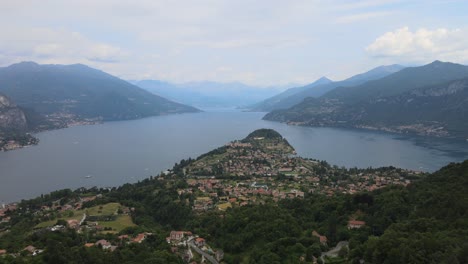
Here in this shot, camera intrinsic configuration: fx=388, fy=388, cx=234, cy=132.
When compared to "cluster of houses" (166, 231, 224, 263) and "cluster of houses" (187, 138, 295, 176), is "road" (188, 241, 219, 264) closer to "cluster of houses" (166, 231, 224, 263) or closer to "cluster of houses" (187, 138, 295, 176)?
"cluster of houses" (166, 231, 224, 263)

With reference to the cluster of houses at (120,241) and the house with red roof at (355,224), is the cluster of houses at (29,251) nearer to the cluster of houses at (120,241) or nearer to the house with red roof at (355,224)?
the cluster of houses at (120,241)

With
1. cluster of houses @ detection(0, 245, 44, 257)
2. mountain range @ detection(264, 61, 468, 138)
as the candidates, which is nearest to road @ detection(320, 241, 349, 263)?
cluster of houses @ detection(0, 245, 44, 257)

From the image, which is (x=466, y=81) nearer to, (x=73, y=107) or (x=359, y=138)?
(x=359, y=138)

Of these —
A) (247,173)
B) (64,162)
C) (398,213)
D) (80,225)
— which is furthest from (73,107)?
(398,213)

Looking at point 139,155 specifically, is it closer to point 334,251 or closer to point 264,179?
point 264,179

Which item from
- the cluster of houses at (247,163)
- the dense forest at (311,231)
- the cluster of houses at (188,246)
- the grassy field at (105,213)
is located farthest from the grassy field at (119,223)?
the cluster of houses at (247,163)

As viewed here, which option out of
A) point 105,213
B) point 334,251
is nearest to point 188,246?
point 334,251

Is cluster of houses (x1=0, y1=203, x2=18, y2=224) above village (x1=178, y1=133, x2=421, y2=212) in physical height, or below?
below
